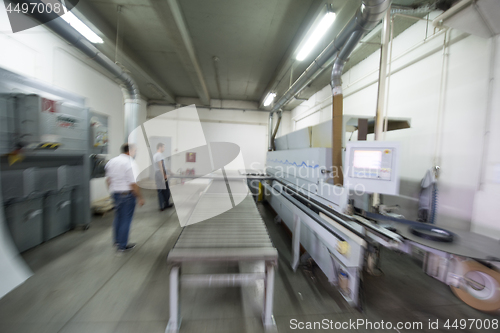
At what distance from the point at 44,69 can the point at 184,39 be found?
2519 millimetres

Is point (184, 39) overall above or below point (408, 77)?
above

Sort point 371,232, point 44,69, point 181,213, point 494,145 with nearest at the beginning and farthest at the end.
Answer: point 371,232
point 494,145
point 44,69
point 181,213

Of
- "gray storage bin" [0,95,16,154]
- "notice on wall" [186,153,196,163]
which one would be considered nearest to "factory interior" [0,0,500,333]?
"gray storage bin" [0,95,16,154]

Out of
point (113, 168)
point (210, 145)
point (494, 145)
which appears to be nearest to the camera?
point (494, 145)

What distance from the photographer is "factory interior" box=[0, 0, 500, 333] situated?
153cm

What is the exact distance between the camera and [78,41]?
2.62 meters

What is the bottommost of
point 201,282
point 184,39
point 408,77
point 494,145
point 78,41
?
point 201,282

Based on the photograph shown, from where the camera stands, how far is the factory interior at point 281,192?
153cm

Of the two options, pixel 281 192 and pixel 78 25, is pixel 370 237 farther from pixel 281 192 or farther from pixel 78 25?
pixel 78 25

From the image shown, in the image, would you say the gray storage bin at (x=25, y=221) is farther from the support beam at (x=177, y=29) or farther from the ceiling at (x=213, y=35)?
the support beam at (x=177, y=29)

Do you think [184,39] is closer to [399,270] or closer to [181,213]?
[181,213]

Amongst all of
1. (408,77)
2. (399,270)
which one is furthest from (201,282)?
(408,77)

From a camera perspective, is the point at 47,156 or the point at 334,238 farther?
the point at 47,156

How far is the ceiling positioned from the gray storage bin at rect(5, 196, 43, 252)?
280cm
